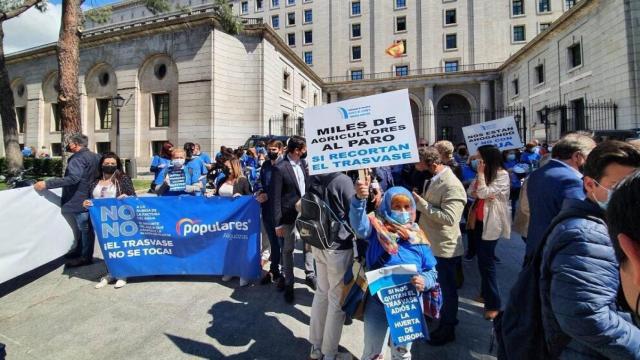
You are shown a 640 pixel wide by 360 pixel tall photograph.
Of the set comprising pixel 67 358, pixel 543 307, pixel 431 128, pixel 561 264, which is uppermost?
pixel 431 128

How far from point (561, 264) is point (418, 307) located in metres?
1.24

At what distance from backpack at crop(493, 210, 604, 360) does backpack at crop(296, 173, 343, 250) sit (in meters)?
1.56

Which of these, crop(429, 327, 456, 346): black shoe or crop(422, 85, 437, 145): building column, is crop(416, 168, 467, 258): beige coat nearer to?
crop(429, 327, 456, 346): black shoe

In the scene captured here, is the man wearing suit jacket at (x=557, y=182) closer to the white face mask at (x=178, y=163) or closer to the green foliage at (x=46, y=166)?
the white face mask at (x=178, y=163)

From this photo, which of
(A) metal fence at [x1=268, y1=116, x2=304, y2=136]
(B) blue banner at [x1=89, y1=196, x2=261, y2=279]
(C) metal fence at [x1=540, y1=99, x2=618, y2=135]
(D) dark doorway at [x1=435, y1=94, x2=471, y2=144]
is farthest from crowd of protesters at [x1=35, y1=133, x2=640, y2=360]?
(D) dark doorway at [x1=435, y1=94, x2=471, y2=144]

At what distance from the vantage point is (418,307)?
7.88 ft

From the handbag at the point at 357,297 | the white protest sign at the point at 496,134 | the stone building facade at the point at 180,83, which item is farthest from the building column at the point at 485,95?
the handbag at the point at 357,297

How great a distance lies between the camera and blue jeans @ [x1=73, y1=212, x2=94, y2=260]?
5.28 metres

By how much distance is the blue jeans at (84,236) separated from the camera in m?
5.28

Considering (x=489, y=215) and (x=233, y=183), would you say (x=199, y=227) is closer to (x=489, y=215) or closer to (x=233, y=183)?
(x=233, y=183)

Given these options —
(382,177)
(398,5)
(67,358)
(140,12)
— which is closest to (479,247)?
(382,177)

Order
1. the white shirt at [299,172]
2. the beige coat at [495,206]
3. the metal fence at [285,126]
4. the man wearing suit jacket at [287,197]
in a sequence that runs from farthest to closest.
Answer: the metal fence at [285,126], the white shirt at [299,172], the man wearing suit jacket at [287,197], the beige coat at [495,206]

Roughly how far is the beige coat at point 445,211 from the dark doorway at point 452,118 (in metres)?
36.4

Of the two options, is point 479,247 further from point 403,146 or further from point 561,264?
point 561,264
